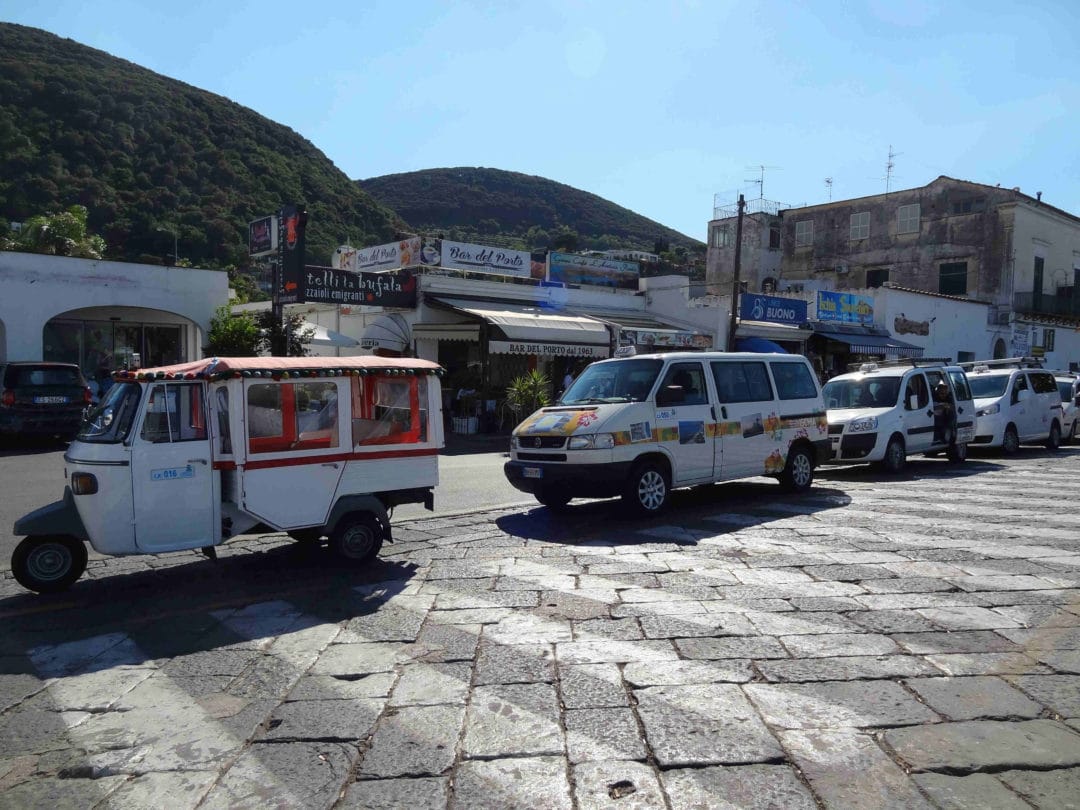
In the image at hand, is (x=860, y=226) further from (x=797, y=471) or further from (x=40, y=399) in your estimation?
(x=40, y=399)

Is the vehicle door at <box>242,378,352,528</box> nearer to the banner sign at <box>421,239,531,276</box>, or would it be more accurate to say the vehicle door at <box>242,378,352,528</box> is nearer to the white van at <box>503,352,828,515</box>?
the white van at <box>503,352,828,515</box>

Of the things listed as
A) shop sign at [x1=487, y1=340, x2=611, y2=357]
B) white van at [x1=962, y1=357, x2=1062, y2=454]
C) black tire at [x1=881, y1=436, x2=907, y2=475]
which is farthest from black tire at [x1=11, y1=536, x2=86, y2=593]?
white van at [x1=962, y1=357, x2=1062, y2=454]

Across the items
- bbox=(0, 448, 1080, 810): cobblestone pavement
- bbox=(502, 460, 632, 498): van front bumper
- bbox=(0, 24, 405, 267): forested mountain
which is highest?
bbox=(0, 24, 405, 267): forested mountain

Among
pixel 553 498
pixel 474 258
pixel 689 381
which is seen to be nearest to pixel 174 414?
pixel 553 498

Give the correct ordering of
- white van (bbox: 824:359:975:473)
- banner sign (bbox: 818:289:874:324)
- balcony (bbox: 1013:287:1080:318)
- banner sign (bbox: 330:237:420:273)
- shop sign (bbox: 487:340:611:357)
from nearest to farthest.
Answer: white van (bbox: 824:359:975:473) < shop sign (bbox: 487:340:611:357) < banner sign (bbox: 330:237:420:273) < banner sign (bbox: 818:289:874:324) < balcony (bbox: 1013:287:1080:318)

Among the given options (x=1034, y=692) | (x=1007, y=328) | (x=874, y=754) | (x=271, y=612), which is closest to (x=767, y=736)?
(x=874, y=754)

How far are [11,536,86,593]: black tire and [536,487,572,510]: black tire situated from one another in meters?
4.68

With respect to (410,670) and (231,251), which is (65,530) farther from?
(231,251)

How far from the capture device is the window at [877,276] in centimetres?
4241

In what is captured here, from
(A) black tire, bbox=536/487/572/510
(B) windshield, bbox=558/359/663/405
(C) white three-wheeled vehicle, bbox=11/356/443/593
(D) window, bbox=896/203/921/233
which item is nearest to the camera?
(C) white three-wheeled vehicle, bbox=11/356/443/593

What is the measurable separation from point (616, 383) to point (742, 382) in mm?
1813

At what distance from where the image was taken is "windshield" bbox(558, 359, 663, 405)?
30.9ft

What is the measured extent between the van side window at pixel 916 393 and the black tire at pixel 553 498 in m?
7.06

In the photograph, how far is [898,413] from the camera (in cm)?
1337
